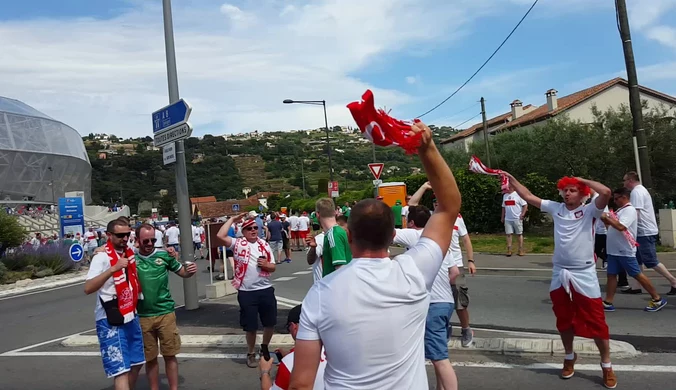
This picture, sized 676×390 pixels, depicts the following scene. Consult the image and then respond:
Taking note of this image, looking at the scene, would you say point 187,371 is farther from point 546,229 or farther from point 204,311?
point 546,229

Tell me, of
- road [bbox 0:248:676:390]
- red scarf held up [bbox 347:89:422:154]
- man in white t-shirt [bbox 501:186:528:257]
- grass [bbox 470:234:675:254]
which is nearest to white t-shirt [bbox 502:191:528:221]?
man in white t-shirt [bbox 501:186:528:257]

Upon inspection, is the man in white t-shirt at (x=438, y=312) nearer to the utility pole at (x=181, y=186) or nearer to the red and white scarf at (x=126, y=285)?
the red and white scarf at (x=126, y=285)

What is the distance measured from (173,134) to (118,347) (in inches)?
200

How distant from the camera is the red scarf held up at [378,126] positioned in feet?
6.63

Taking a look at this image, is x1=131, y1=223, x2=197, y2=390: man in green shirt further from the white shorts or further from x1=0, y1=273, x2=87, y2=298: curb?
x1=0, y1=273, x2=87, y2=298: curb

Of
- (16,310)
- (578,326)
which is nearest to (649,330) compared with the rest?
(578,326)

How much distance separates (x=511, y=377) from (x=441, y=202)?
150 inches

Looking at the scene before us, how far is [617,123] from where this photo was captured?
2236 cm

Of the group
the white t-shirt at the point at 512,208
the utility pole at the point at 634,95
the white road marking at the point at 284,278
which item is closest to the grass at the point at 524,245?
the white t-shirt at the point at 512,208

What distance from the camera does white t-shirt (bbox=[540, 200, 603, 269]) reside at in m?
5.30

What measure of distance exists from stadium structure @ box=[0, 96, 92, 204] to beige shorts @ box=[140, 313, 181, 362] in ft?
201

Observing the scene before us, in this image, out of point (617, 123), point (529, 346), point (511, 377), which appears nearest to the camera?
point (511, 377)

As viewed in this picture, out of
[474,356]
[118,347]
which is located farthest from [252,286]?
[474,356]

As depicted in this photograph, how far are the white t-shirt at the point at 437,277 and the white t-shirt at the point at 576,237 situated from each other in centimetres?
107
